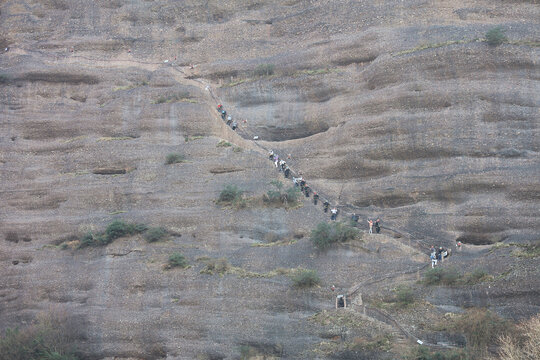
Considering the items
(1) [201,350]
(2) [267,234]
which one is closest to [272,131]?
(2) [267,234]

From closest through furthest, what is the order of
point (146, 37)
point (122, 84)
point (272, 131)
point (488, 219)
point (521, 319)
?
point (521, 319), point (488, 219), point (272, 131), point (122, 84), point (146, 37)

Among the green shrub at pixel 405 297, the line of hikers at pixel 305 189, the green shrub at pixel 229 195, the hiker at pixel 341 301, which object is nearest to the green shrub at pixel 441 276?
the green shrub at pixel 405 297

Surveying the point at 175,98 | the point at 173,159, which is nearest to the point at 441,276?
the point at 173,159

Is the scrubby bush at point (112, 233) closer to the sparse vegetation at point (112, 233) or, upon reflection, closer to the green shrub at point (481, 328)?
the sparse vegetation at point (112, 233)

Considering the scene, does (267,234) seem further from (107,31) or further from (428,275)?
(107,31)

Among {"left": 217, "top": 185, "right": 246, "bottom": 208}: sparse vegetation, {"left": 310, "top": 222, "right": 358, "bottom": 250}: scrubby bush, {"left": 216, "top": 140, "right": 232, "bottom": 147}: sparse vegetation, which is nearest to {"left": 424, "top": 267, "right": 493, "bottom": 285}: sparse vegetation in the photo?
{"left": 310, "top": 222, "right": 358, "bottom": 250}: scrubby bush

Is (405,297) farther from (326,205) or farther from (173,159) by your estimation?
(173,159)
